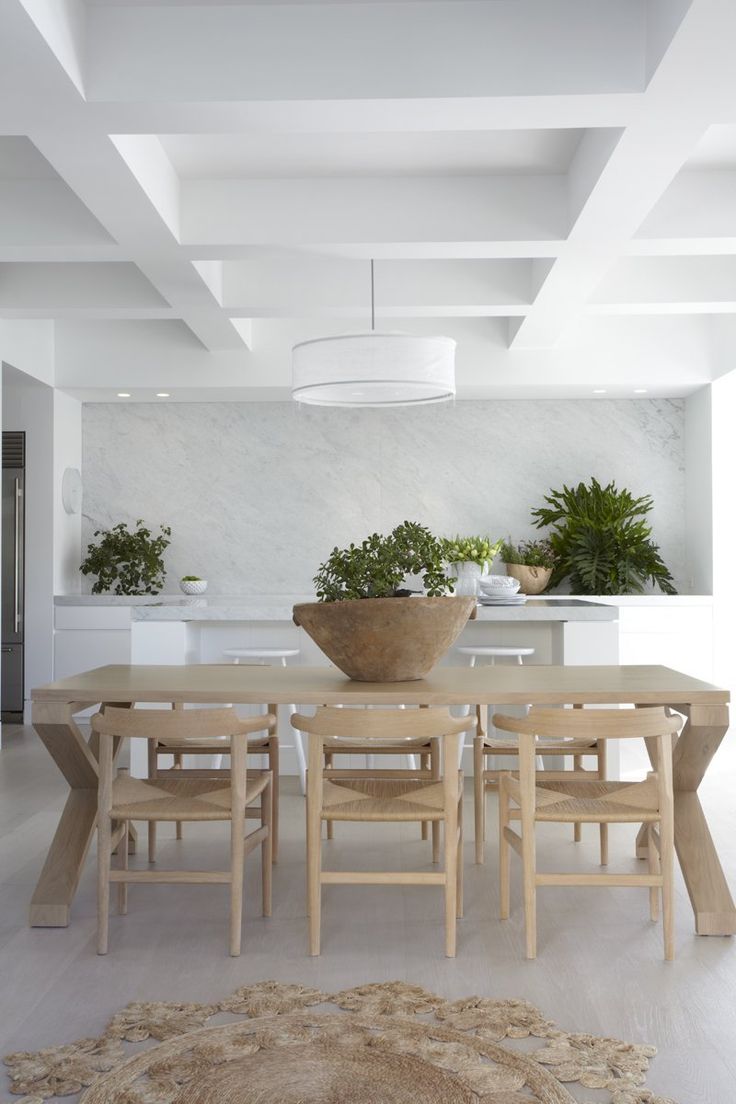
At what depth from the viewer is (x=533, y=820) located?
3141mm

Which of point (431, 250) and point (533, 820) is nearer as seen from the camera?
point (533, 820)

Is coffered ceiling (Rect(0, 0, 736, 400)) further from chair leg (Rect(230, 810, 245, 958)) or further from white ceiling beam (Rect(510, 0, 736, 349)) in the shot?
chair leg (Rect(230, 810, 245, 958))

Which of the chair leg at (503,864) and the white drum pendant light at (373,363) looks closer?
the chair leg at (503,864)

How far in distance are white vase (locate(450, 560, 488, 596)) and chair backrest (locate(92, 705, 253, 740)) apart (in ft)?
10.00

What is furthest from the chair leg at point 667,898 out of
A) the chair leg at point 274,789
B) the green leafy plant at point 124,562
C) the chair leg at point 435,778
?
the green leafy plant at point 124,562

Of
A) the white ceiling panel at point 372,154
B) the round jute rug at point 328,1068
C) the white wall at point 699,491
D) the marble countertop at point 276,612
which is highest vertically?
the white ceiling panel at point 372,154

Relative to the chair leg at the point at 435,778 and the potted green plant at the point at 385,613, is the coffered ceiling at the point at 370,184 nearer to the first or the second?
the potted green plant at the point at 385,613

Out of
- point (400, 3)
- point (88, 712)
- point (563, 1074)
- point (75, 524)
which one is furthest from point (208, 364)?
point (563, 1074)

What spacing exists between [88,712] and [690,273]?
5029 mm

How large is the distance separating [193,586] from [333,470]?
56.0 inches

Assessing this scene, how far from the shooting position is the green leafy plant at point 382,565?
12.1 ft

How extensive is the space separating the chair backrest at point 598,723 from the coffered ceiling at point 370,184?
1947 millimetres

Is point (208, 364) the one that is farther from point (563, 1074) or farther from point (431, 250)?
point (563, 1074)

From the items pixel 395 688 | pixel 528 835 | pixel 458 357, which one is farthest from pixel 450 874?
pixel 458 357
